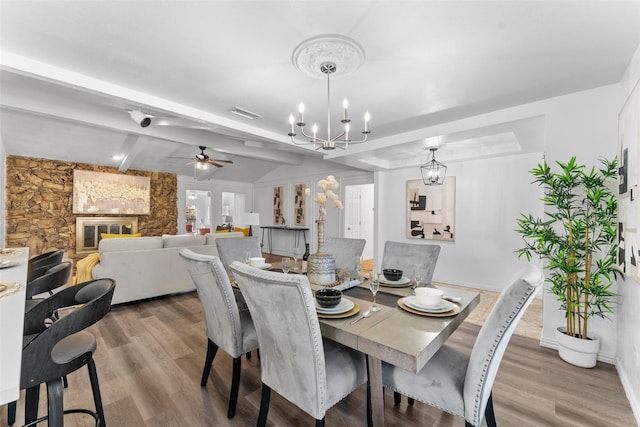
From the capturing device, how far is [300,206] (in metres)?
7.96

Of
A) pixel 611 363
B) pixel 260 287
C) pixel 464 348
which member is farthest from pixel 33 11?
pixel 611 363

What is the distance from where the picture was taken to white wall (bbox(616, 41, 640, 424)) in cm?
179

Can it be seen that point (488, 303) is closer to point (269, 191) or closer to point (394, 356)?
point (394, 356)

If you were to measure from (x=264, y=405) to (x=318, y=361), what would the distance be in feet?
1.71

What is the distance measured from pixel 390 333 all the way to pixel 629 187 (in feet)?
6.45

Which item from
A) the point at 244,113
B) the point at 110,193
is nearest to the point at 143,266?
the point at 244,113

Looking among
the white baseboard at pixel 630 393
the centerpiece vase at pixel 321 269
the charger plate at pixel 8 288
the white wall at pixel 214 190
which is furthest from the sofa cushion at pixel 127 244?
the white baseboard at pixel 630 393

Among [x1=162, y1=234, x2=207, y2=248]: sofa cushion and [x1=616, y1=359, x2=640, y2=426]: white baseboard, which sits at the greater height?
[x1=162, y1=234, x2=207, y2=248]: sofa cushion

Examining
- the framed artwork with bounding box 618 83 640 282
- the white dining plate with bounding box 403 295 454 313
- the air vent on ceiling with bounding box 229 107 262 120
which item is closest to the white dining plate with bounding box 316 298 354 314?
the white dining plate with bounding box 403 295 454 313

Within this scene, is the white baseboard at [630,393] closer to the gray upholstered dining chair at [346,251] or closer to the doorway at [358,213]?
the gray upholstered dining chair at [346,251]

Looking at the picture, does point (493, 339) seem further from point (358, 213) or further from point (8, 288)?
point (358, 213)

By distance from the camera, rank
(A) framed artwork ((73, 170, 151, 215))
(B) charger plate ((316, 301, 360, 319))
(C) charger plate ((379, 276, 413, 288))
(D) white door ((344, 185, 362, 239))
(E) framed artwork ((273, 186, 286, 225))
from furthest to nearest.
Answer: (E) framed artwork ((273, 186, 286, 225)) < (D) white door ((344, 185, 362, 239)) < (A) framed artwork ((73, 170, 151, 215)) < (C) charger plate ((379, 276, 413, 288)) < (B) charger plate ((316, 301, 360, 319))

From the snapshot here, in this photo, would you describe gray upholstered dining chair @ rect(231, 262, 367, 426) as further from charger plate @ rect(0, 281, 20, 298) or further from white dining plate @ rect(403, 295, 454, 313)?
charger plate @ rect(0, 281, 20, 298)

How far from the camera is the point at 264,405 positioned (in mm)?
1459
